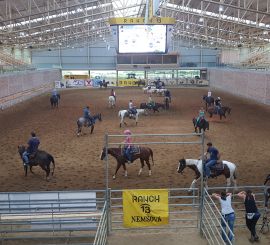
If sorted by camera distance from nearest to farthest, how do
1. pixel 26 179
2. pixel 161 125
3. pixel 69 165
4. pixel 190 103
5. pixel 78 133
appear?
1. pixel 26 179
2. pixel 69 165
3. pixel 78 133
4. pixel 161 125
5. pixel 190 103

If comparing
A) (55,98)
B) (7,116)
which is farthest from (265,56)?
(7,116)

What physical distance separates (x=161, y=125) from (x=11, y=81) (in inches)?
736

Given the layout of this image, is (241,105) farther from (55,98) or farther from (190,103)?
(55,98)

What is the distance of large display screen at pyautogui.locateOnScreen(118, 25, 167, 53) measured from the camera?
2439cm

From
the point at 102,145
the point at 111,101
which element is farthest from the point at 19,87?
the point at 102,145

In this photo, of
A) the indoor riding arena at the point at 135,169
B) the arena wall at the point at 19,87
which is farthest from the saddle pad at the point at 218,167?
the arena wall at the point at 19,87

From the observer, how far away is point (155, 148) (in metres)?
17.9

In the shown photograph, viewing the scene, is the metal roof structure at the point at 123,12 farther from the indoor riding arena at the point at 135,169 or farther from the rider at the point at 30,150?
the rider at the point at 30,150

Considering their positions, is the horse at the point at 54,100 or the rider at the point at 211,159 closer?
the rider at the point at 211,159

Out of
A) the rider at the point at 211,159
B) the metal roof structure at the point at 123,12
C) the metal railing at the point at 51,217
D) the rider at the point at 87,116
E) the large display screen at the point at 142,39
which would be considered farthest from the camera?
the metal roof structure at the point at 123,12

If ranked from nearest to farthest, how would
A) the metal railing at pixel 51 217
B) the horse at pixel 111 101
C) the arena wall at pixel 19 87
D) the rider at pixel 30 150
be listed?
the metal railing at pixel 51 217
the rider at pixel 30 150
the horse at pixel 111 101
the arena wall at pixel 19 87

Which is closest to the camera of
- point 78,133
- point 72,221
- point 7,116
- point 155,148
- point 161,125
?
point 72,221

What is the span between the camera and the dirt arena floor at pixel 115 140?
13.4 metres

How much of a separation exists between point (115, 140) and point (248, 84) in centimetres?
2369
